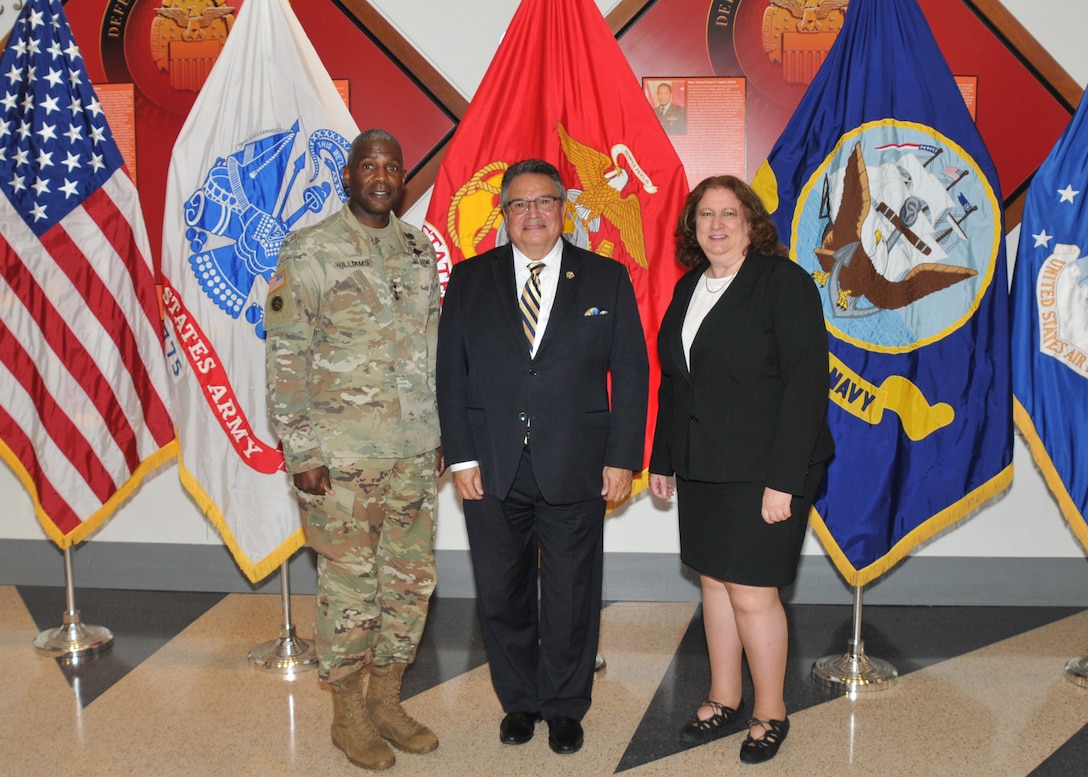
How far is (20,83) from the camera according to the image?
9.94ft

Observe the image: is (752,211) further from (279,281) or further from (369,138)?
(279,281)

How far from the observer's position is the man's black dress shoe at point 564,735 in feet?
8.11

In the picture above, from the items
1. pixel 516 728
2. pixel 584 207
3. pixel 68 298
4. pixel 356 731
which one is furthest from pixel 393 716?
pixel 68 298

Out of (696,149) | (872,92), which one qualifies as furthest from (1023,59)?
(696,149)

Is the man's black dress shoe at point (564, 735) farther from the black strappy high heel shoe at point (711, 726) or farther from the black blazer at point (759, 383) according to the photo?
the black blazer at point (759, 383)

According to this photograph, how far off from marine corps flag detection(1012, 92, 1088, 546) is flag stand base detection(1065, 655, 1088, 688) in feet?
1.38

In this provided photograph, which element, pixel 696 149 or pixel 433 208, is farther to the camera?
pixel 696 149

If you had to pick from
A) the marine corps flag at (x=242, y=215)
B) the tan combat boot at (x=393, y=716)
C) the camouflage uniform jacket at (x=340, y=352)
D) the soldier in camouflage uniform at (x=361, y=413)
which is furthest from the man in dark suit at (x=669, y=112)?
the tan combat boot at (x=393, y=716)

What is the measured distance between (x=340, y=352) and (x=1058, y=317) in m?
2.21

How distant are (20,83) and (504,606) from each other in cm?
234

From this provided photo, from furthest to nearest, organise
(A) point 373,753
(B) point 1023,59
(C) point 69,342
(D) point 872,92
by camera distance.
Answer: (B) point 1023,59 < (C) point 69,342 < (D) point 872,92 < (A) point 373,753

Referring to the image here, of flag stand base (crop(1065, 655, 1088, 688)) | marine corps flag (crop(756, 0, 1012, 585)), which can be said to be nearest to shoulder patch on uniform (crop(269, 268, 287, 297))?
marine corps flag (crop(756, 0, 1012, 585))

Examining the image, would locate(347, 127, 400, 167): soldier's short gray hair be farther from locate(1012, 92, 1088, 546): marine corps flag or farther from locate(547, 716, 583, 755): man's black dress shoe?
locate(1012, 92, 1088, 546): marine corps flag

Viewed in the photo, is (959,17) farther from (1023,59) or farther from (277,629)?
(277,629)
